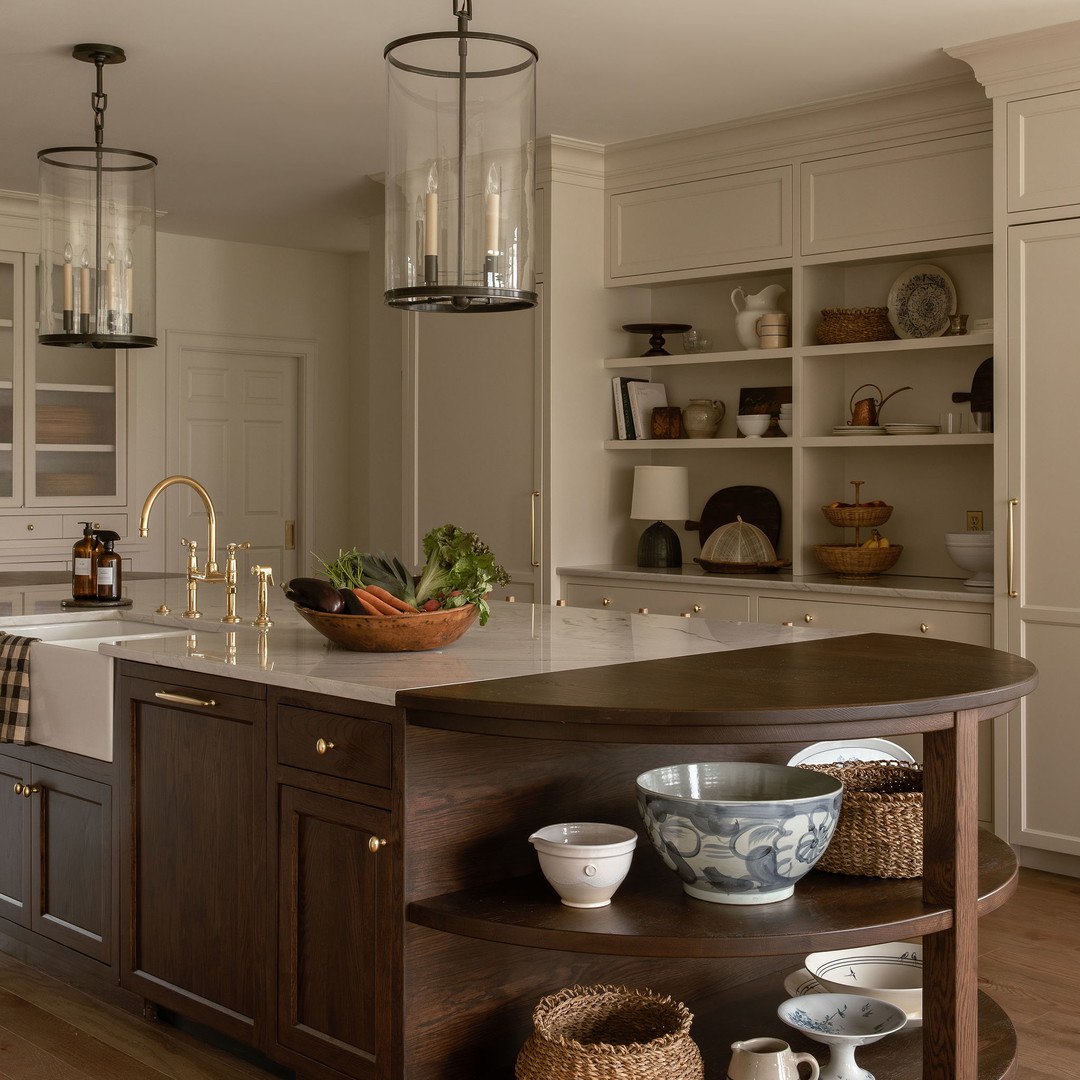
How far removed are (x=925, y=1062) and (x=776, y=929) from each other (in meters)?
0.35

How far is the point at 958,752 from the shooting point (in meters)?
1.93

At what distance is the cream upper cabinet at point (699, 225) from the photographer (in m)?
4.71

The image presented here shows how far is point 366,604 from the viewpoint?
2.53 m

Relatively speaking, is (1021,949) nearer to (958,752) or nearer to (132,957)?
(958,752)

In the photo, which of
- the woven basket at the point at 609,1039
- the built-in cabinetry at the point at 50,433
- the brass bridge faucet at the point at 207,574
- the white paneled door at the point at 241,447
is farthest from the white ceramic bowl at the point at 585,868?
the white paneled door at the point at 241,447

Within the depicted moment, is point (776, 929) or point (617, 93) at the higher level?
point (617, 93)

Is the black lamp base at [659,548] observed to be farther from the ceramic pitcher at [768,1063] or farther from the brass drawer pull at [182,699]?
the ceramic pitcher at [768,1063]

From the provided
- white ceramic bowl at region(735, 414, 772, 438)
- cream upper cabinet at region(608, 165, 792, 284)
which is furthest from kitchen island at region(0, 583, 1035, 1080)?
cream upper cabinet at region(608, 165, 792, 284)

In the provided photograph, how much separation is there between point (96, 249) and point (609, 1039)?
8.52ft

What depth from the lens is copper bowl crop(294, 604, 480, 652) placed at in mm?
2498

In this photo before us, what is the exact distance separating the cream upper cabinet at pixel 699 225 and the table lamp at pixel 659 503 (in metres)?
0.78

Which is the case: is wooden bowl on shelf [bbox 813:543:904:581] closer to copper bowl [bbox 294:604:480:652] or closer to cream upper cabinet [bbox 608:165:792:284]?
cream upper cabinet [bbox 608:165:792:284]

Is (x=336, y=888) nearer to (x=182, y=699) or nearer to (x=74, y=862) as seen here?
(x=182, y=699)

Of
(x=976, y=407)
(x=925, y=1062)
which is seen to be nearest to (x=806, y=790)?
(x=925, y=1062)
